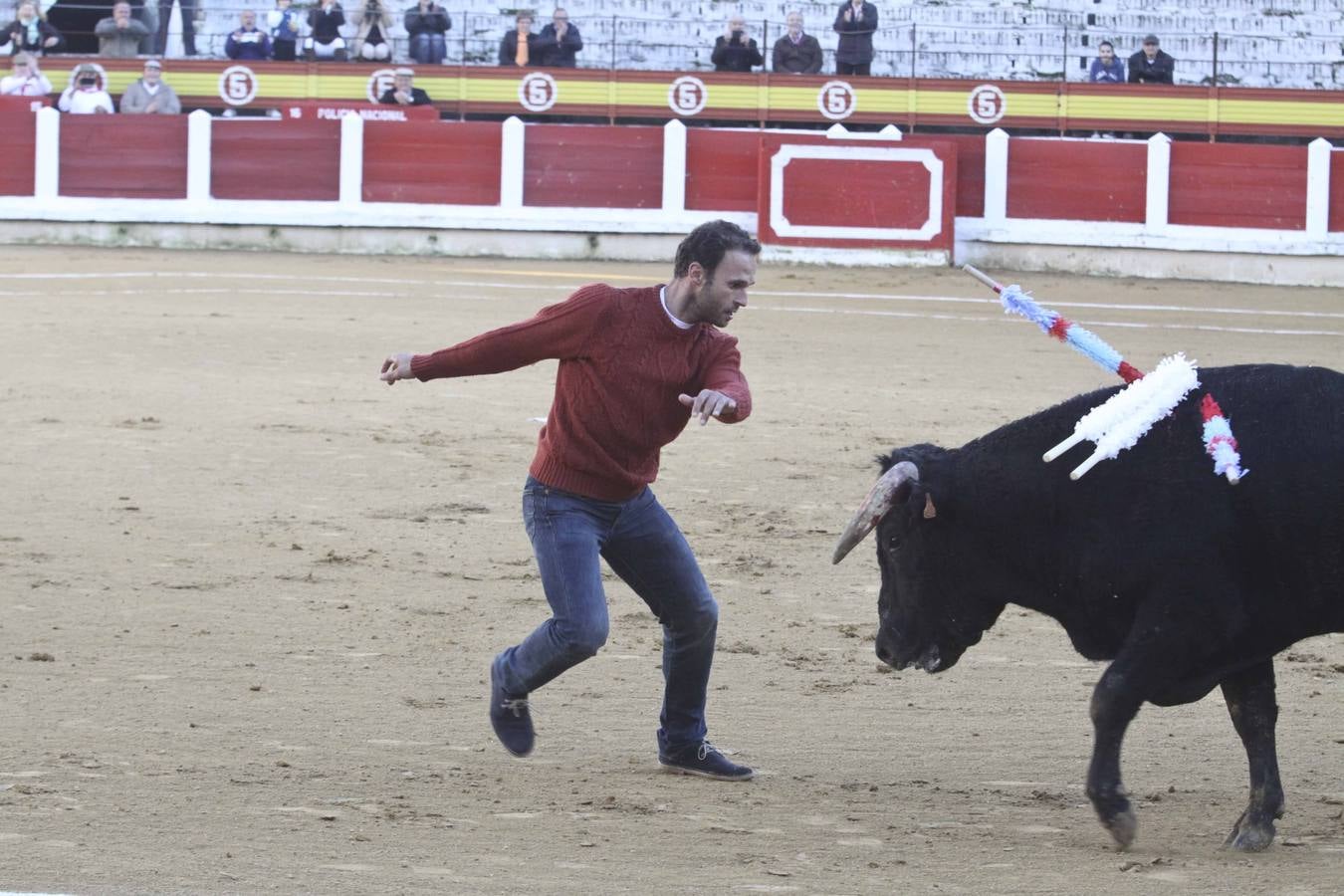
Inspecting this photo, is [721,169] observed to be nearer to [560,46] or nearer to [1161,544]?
[560,46]

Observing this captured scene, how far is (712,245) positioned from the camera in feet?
13.6

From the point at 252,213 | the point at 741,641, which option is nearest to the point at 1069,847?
the point at 741,641

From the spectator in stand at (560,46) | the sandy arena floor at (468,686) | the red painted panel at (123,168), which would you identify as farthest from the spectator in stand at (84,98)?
the sandy arena floor at (468,686)

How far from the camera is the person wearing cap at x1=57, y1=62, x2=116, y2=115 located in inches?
727

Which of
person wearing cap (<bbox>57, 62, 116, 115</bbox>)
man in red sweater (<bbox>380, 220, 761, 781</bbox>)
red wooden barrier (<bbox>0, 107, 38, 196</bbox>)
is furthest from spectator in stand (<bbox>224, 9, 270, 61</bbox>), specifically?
man in red sweater (<bbox>380, 220, 761, 781</bbox>)

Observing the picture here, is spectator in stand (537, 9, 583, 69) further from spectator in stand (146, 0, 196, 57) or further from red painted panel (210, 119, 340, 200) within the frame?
spectator in stand (146, 0, 196, 57)

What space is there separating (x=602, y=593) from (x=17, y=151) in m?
15.2

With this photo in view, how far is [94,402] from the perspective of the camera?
376 inches

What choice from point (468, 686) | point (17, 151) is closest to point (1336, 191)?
point (17, 151)

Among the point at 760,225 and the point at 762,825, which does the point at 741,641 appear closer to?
the point at 762,825

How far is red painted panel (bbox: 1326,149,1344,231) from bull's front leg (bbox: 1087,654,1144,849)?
13.5 meters

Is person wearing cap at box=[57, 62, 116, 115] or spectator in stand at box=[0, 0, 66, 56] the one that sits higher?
spectator in stand at box=[0, 0, 66, 56]

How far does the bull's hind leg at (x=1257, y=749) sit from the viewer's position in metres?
4.04

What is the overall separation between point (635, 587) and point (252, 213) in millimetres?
14141
